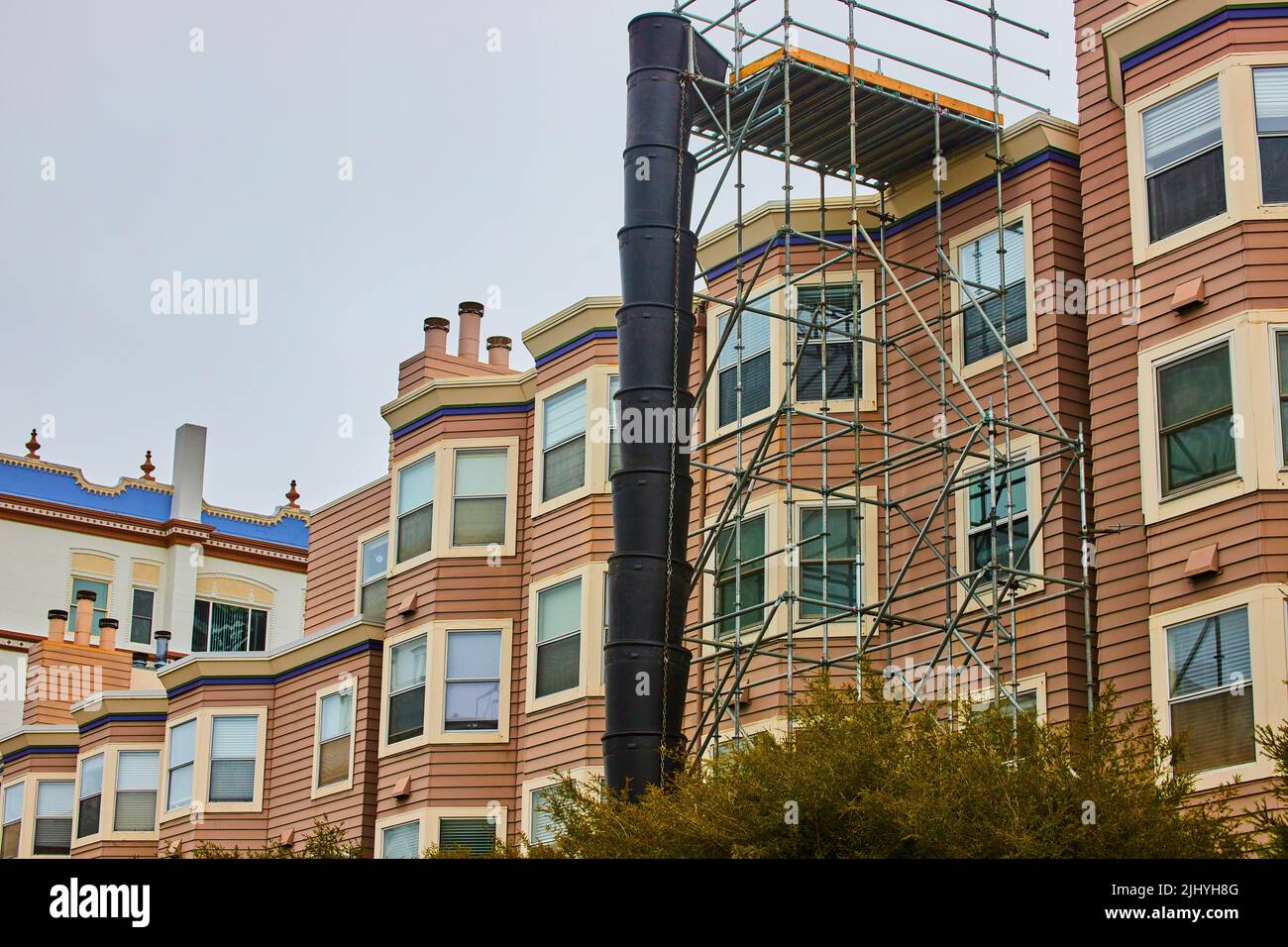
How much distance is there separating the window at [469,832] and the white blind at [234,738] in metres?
7.84

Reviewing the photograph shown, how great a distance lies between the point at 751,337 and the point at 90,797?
2078 cm

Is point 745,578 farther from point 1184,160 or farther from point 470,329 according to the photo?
point 470,329

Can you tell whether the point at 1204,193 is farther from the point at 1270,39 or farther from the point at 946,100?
the point at 946,100

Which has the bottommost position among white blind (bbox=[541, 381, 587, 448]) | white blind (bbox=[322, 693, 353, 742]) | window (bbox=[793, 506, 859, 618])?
white blind (bbox=[322, 693, 353, 742])

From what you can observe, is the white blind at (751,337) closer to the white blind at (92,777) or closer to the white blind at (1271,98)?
the white blind at (1271,98)

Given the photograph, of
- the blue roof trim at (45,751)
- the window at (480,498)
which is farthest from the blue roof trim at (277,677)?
the blue roof trim at (45,751)

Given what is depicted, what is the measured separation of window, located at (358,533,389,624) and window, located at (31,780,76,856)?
1048cm

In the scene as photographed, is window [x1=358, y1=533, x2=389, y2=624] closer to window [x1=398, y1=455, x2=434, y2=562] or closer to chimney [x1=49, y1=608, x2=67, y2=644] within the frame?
window [x1=398, y1=455, x2=434, y2=562]

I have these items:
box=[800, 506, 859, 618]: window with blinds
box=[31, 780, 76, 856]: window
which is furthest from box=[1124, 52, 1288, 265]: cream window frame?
box=[31, 780, 76, 856]: window

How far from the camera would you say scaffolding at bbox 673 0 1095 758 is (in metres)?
22.3

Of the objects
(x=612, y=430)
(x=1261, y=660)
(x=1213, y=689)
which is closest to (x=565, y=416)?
(x=612, y=430)
